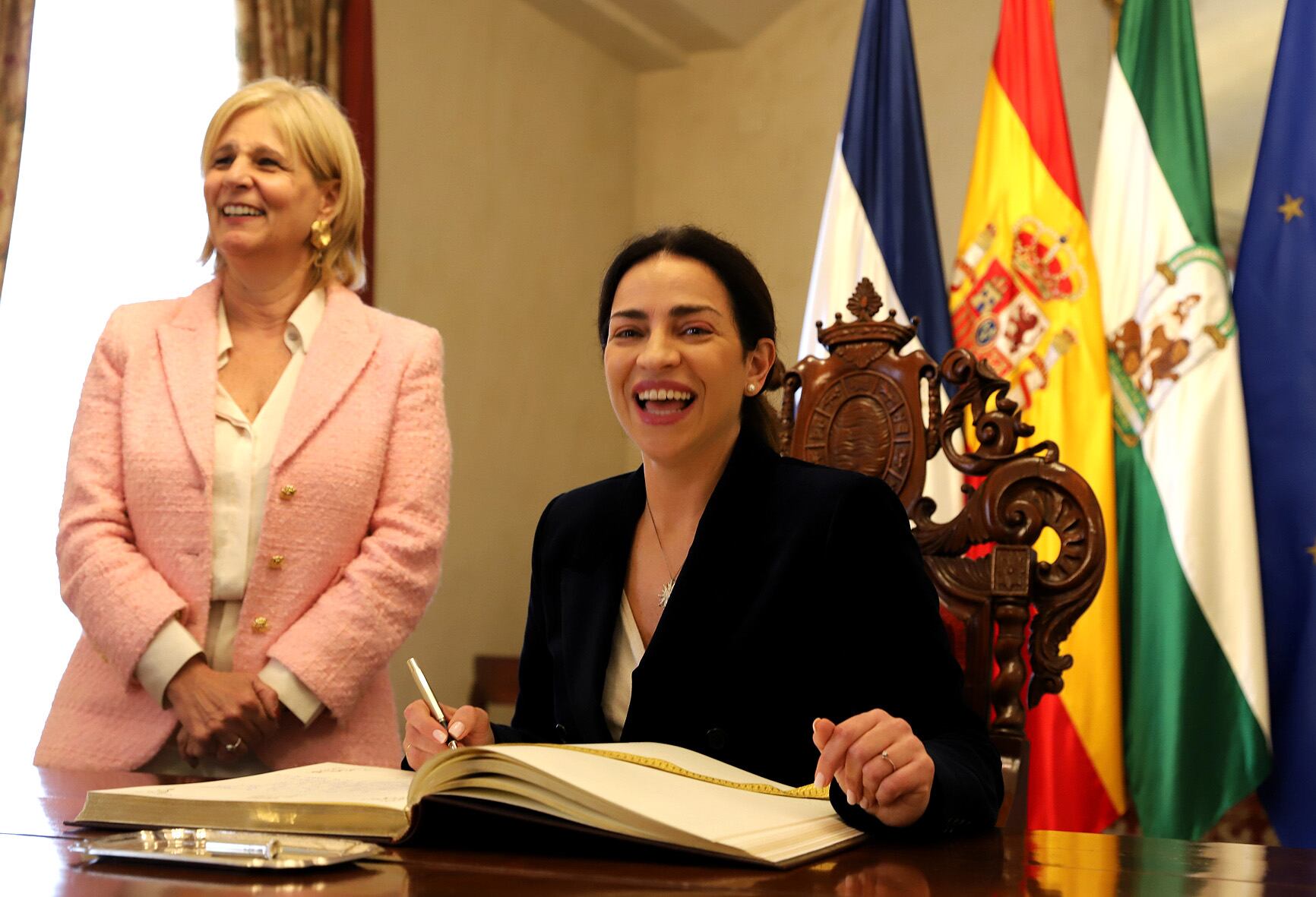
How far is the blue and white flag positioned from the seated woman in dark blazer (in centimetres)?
194

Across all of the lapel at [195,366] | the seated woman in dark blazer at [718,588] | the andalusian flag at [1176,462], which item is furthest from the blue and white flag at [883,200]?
the seated woman in dark blazer at [718,588]

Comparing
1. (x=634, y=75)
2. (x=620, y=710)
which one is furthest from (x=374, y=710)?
(x=634, y=75)

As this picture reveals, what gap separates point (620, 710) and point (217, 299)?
4.00ft

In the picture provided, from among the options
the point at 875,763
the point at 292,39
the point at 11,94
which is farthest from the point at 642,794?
the point at 292,39

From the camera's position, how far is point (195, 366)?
2232 mm

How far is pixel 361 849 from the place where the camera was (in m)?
0.98

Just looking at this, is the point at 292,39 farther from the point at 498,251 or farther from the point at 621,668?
the point at 621,668

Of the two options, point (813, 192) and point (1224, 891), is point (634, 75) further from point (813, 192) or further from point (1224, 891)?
point (1224, 891)

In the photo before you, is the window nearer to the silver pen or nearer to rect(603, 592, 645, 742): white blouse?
rect(603, 592, 645, 742): white blouse

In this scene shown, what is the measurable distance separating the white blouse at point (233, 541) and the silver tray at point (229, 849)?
962 mm

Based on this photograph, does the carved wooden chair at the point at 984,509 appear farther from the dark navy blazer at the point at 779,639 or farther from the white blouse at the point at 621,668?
the white blouse at the point at 621,668

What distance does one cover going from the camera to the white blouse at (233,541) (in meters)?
2.02

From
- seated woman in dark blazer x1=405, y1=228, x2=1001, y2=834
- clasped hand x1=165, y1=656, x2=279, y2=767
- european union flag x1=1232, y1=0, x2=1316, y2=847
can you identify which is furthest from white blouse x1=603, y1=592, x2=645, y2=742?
european union flag x1=1232, y1=0, x2=1316, y2=847

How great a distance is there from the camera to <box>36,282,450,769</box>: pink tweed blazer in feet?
6.78
